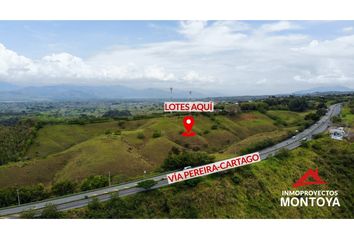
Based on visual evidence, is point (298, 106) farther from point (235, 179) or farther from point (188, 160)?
point (188, 160)

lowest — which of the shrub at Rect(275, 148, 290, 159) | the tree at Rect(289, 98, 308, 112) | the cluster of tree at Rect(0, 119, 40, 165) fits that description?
the cluster of tree at Rect(0, 119, 40, 165)

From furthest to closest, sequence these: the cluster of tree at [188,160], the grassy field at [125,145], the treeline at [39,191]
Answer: the grassy field at [125,145]
the cluster of tree at [188,160]
the treeline at [39,191]

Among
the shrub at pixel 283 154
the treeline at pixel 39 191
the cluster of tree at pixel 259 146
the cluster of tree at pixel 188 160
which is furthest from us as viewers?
the cluster of tree at pixel 259 146

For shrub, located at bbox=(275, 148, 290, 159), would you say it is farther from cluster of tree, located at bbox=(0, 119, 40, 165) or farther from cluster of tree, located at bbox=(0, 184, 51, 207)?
cluster of tree, located at bbox=(0, 119, 40, 165)

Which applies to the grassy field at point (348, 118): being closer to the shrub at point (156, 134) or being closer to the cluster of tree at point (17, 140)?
the shrub at point (156, 134)

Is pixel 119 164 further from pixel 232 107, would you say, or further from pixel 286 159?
pixel 232 107

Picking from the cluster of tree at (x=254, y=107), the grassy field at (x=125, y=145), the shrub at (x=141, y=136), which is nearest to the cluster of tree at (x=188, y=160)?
the grassy field at (x=125, y=145)

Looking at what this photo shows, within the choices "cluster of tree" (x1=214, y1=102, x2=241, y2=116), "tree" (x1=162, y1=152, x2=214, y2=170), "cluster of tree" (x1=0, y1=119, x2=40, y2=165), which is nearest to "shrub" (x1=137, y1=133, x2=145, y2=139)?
"cluster of tree" (x1=214, y1=102, x2=241, y2=116)
